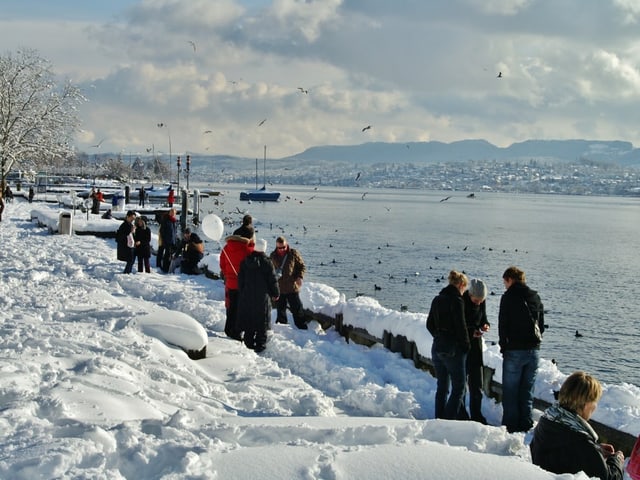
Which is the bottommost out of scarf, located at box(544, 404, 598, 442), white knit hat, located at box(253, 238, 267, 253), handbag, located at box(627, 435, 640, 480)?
handbag, located at box(627, 435, 640, 480)

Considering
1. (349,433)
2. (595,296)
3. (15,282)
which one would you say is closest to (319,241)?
(595,296)

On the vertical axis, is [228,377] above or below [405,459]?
below

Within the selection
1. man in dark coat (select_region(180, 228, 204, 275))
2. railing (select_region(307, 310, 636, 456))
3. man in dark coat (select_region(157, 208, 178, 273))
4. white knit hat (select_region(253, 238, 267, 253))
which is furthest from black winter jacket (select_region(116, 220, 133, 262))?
white knit hat (select_region(253, 238, 267, 253))

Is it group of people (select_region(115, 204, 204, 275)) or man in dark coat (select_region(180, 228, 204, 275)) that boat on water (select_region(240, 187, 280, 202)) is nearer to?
group of people (select_region(115, 204, 204, 275))

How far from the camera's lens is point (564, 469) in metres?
4.57

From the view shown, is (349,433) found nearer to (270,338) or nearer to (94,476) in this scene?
(94,476)

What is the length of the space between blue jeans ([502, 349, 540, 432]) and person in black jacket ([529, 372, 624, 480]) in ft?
9.33

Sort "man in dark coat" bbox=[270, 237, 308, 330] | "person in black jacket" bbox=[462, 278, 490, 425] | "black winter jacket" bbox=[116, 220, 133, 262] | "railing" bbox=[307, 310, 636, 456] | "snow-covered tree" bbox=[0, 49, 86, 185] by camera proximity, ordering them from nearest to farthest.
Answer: "railing" bbox=[307, 310, 636, 456] → "person in black jacket" bbox=[462, 278, 490, 425] → "man in dark coat" bbox=[270, 237, 308, 330] → "black winter jacket" bbox=[116, 220, 133, 262] → "snow-covered tree" bbox=[0, 49, 86, 185]

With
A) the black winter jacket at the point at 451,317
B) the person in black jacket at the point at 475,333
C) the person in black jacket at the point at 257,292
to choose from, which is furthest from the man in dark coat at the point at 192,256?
the black winter jacket at the point at 451,317

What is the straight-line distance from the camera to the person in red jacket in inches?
427

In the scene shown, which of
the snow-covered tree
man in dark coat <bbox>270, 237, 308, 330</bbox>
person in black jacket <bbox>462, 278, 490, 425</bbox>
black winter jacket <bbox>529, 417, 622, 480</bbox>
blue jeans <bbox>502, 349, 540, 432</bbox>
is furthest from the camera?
the snow-covered tree

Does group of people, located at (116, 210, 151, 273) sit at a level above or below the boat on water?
above

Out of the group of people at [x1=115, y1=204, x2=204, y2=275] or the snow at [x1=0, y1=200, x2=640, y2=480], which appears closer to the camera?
the snow at [x1=0, y1=200, x2=640, y2=480]

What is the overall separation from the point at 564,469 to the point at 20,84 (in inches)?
1994
